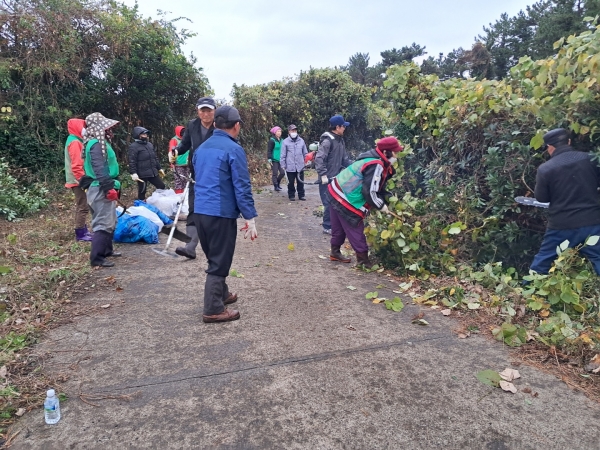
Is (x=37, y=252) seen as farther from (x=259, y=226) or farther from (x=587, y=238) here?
(x=587, y=238)

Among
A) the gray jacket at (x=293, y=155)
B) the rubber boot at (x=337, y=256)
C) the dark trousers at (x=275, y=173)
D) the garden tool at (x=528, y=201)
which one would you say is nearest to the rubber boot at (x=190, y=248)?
the rubber boot at (x=337, y=256)

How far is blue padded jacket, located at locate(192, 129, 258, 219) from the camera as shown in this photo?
12.7 ft

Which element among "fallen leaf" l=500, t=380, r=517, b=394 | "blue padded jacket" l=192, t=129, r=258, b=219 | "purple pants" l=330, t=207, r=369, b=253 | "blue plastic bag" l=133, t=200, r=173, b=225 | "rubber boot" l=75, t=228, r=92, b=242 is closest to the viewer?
"fallen leaf" l=500, t=380, r=517, b=394

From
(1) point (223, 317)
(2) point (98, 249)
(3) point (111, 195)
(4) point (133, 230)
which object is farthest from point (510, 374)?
(4) point (133, 230)

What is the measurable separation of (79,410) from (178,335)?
1122 mm

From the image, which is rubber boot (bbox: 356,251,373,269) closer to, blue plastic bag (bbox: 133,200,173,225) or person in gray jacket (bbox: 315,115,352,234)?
person in gray jacket (bbox: 315,115,352,234)

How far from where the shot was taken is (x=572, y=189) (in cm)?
419

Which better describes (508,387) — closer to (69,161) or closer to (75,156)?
(75,156)

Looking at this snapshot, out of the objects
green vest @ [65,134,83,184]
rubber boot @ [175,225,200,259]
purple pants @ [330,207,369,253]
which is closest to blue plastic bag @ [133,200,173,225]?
green vest @ [65,134,83,184]

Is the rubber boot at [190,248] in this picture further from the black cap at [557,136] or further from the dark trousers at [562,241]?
the black cap at [557,136]

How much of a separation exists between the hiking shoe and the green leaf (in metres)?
2.07

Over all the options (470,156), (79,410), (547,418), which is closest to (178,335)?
(79,410)

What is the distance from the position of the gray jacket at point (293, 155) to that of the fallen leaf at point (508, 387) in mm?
8450

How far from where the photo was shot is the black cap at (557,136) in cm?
421
